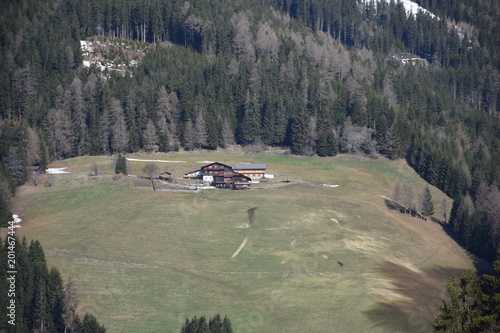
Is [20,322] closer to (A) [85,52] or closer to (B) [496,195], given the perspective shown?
(B) [496,195]

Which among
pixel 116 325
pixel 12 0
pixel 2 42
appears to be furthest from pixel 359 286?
pixel 12 0

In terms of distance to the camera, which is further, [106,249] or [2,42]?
[2,42]

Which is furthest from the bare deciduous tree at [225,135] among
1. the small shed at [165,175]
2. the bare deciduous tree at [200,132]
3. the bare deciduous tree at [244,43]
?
the bare deciduous tree at [244,43]

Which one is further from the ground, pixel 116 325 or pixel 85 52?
pixel 85 52

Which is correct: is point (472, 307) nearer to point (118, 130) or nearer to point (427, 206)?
point (427, 206)

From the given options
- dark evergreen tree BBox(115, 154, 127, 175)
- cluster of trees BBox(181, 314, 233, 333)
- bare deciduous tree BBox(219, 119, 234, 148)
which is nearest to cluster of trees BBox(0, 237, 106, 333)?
cluster of trees BBox(181, 314, 233, 333)

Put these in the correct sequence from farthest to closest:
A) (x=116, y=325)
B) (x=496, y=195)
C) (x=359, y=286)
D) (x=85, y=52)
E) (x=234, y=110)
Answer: (x=85, y=52) → (x=234, y=110) → (x=496, y=195) → (x=359, y=286) → (x=116, y=325)

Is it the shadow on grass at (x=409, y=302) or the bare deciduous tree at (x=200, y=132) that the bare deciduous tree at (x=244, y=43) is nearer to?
the bare deciduous tree at (x=200, y=132)
